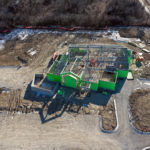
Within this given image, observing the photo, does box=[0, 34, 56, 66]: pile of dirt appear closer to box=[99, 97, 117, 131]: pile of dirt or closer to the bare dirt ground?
the bare dirt ground

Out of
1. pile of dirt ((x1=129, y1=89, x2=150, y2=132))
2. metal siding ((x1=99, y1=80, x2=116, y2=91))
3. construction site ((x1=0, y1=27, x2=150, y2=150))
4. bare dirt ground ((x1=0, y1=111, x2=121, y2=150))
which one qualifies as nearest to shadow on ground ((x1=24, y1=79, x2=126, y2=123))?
construction site ((x1=0, y1=27, x2=150, y2=150))

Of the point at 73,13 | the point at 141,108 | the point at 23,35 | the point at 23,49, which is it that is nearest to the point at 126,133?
the point at 141,108

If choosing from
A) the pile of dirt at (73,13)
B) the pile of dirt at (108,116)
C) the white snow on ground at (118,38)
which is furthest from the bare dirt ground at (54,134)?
the pile of dirt at (73,13)

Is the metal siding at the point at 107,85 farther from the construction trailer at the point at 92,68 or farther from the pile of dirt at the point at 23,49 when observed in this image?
the pile of dirt at the point at 23,49

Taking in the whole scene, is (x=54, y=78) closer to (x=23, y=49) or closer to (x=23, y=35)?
(x=23, y=49)

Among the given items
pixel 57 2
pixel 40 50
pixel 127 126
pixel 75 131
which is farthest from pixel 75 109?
pixel 57 2

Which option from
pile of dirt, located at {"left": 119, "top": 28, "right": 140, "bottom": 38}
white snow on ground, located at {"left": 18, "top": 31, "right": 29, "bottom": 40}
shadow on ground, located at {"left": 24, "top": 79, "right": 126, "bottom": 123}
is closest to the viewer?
shadow on ground, located at {"left": 24, "top": 79, "right": 126, "bottom": 123}

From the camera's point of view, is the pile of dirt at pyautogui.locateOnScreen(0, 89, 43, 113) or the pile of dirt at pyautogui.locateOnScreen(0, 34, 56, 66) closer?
the pile of dirt at pyautogui.locateOnScreen(0, 89, 43, 113)
